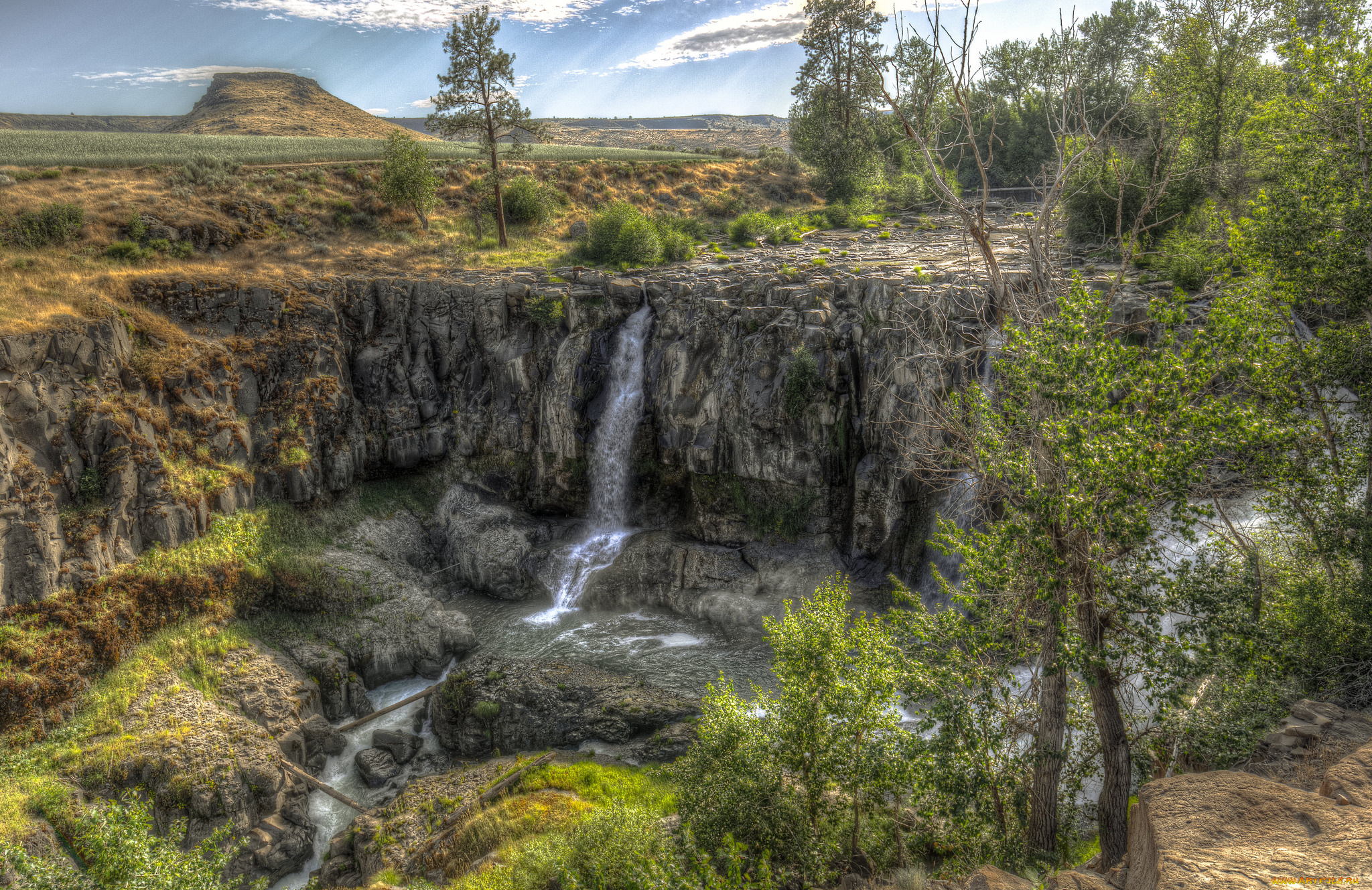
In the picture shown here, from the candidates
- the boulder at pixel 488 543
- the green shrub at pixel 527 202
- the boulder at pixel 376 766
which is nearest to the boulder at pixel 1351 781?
the boulder at pixel 376 766

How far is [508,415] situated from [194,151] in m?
37.8

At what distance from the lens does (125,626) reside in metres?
23.4

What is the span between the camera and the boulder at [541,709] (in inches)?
878

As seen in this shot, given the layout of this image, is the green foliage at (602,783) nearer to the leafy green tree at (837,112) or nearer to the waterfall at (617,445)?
the waterfall at (617,445)

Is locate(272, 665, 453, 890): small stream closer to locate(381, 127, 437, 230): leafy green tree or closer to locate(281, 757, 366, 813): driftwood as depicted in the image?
locate(281, 757, 366, 813): driftwood

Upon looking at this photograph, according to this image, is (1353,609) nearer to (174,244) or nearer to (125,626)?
(125,626)

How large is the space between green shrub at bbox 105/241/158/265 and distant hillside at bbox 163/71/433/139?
5609 cm

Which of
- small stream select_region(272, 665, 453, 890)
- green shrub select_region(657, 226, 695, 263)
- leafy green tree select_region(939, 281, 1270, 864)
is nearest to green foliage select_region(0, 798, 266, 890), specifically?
small stream select_region(272, 665, 453, 890)

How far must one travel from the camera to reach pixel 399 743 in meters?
23.0

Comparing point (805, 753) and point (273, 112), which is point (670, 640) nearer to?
point (805, 753)

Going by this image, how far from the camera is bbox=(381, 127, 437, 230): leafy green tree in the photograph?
41938 millimetres

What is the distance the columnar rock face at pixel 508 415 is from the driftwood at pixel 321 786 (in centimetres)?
1043

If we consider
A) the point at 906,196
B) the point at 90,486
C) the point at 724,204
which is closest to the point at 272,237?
the point at 90,486

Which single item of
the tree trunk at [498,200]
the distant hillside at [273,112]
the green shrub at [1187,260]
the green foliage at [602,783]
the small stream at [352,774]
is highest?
the distant hillside at [273,112]
